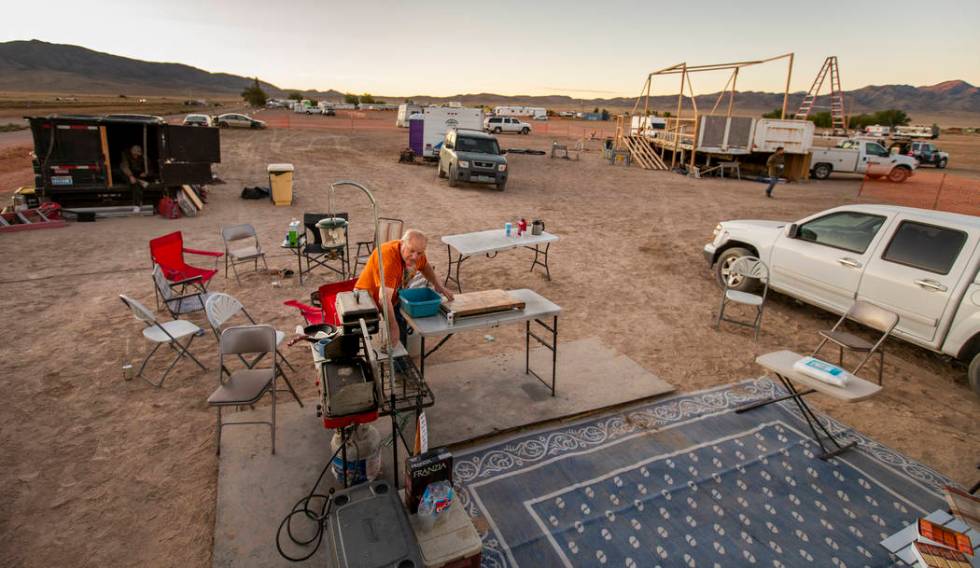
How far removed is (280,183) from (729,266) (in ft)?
36.1

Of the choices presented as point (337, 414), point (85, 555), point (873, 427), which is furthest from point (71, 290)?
point (873, 427)

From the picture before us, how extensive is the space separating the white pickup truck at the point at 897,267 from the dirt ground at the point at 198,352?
22.6 inches

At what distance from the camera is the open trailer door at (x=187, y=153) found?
11.8 m

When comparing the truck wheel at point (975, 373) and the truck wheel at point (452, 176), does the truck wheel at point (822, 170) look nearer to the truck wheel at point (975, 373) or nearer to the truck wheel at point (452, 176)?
the truck wheel at point (452, 176)

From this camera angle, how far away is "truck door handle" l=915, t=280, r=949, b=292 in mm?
5379

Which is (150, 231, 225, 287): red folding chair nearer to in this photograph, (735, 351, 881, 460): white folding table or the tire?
(735, 351, 881, 460): white folding table

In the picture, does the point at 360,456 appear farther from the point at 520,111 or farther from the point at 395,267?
the point at 520,111

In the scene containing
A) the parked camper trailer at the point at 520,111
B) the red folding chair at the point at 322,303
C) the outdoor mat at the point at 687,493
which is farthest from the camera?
the parked camper trailer at the point at 520,111

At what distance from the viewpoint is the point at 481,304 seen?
14.9 feet

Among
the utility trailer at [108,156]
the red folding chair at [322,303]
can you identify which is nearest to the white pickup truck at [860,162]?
the utility trailer at [108,156]

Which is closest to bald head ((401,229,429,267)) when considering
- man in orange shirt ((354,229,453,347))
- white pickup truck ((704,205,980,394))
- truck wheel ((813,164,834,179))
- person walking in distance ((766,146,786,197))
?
man in orange shirt ((354,229,453,347))

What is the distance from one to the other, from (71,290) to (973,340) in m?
11.3

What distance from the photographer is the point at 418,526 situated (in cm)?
293

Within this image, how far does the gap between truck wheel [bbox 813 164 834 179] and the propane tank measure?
87.7ft
